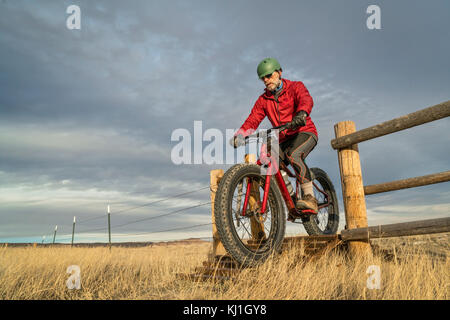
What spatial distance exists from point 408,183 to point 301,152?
144 cm

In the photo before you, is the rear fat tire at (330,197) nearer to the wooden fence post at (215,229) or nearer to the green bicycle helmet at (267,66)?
Answer: the wooden fence post at (215,229)

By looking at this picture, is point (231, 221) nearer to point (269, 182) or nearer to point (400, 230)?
point (269, 182)

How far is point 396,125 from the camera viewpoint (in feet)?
13.5

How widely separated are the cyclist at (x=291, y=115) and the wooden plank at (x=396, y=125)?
1.57 ft

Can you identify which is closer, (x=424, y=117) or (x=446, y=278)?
(x=446, y=278)

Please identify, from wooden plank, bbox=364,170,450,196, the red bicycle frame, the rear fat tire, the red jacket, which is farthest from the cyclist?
the rear fat tire

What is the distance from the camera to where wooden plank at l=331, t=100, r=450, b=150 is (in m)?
3.77

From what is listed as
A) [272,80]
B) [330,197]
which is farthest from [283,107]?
[330,197]

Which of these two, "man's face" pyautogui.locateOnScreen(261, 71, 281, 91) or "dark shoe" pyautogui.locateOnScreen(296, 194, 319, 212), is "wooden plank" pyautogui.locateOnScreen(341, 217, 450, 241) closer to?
"dark shoe" pyautogui.locateOnScreen(296, 194, 319, 212)

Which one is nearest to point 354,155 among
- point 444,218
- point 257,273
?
point 444,218
